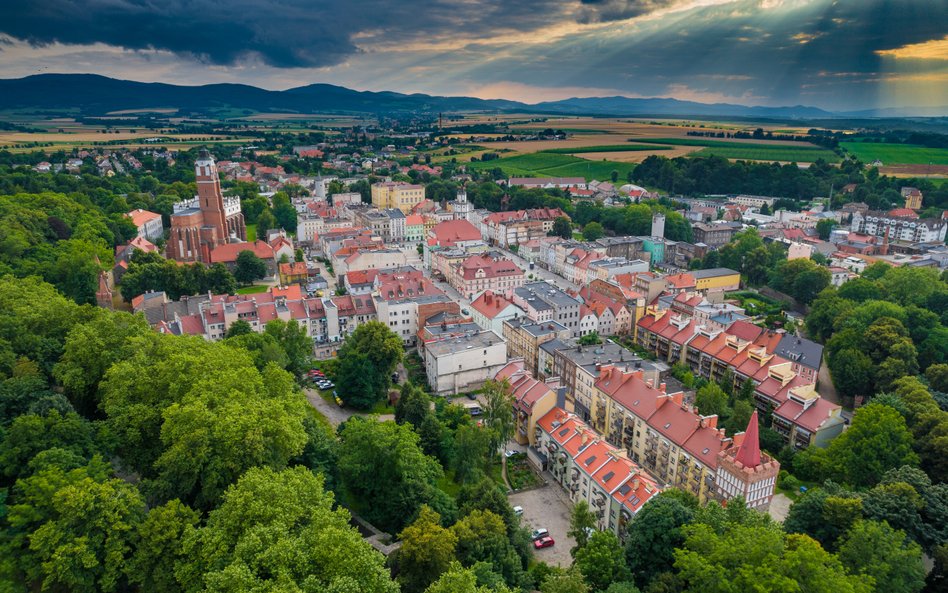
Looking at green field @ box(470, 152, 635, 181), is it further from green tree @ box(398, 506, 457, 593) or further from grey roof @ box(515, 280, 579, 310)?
green tree @ box(398, 506, 457, 593)

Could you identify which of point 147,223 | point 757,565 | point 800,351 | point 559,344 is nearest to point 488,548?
point 757,565

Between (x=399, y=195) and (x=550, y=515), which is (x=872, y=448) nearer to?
(x=550, y=515)

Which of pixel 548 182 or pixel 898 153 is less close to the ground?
pixel 898 153

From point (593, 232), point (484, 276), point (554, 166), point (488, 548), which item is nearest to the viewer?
point (488, 548)

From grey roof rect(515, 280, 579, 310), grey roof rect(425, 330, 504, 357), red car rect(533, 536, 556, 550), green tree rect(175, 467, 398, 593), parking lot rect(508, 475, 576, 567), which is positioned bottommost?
parking lot rect(508, 475, 576, 567)

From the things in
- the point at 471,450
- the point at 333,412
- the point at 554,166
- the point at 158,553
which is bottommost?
the point at 333,412

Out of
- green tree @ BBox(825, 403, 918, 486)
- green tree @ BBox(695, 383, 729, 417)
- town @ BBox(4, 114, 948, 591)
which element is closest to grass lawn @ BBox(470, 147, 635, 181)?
town @ BBox(4, 114, 948, 591)
